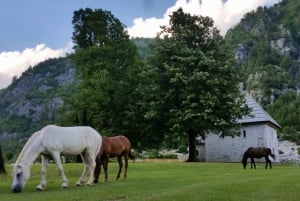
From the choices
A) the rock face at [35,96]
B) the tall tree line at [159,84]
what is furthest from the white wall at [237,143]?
the rock face at [35,96]

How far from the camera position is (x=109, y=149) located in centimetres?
1794

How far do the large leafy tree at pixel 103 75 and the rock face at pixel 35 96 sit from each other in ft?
109

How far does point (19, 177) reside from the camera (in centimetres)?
1424

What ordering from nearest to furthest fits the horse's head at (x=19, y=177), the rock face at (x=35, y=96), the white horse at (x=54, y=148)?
1. the horse's head at (x=19, y=177)
2. the white horse at (x=54, y=148)
3. the rock face at (x=35, y=96)

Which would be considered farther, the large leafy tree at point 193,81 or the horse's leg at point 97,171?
the large leafy tree at point 193,81

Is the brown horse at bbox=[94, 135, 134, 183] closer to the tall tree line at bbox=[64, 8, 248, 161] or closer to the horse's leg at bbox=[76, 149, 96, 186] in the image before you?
the horse's leg at bbox=[76, 149, 96, 186]

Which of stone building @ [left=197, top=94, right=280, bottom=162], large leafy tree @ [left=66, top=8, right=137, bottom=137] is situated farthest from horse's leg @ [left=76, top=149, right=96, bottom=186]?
stone building @ [left=197, top=94, right=280, bottom=162]

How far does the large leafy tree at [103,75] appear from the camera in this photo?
1784 inches

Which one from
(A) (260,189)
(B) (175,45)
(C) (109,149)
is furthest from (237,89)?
(A) (260,189)

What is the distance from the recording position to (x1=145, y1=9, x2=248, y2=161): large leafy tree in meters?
41.1

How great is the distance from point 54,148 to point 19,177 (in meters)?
1.50

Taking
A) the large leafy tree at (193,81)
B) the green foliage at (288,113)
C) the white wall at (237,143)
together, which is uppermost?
the green foliage at (288,113)

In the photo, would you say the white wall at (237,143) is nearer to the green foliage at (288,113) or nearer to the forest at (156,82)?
the forest at (156,82)

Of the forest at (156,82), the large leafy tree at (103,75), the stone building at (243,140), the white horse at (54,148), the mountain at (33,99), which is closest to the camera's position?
the white horse at (54,148)
